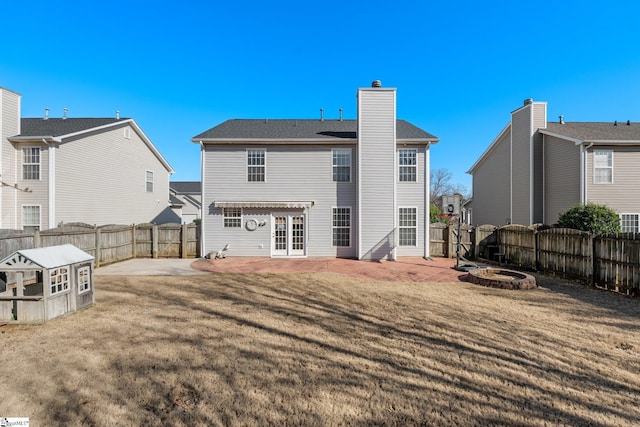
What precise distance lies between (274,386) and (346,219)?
10758mm

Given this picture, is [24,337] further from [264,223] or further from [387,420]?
[264,223]

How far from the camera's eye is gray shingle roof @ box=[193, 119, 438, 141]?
45.6 ft

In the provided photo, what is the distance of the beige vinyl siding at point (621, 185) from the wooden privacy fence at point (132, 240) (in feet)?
67.3

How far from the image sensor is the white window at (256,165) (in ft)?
45.7

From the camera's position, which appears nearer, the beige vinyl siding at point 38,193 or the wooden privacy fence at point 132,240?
the wooden privacy fence at point 132,240

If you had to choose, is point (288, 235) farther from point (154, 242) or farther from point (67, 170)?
point (67, 170)

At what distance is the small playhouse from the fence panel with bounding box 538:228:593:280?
1440 cm

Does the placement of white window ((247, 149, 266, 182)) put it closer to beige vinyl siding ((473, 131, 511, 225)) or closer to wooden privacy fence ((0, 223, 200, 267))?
wooden privacy fence ((0, 223, 200, 267))

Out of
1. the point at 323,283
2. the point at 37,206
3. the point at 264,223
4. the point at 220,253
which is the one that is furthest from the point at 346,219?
the point at 37,206

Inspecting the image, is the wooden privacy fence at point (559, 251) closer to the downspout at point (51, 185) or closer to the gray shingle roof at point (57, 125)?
the downspout at point (51, 185)

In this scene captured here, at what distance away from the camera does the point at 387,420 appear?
2.88 metres

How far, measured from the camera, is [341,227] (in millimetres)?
13867

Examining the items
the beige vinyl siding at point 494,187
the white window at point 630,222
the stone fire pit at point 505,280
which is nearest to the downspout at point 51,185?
the stone fire pit at point 505,280

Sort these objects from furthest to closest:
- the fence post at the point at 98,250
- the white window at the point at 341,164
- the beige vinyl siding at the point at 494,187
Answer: the beige vinyl siding at the point at 494,187, the white window at the point at 341,164, the fence post at the point at 98,250
